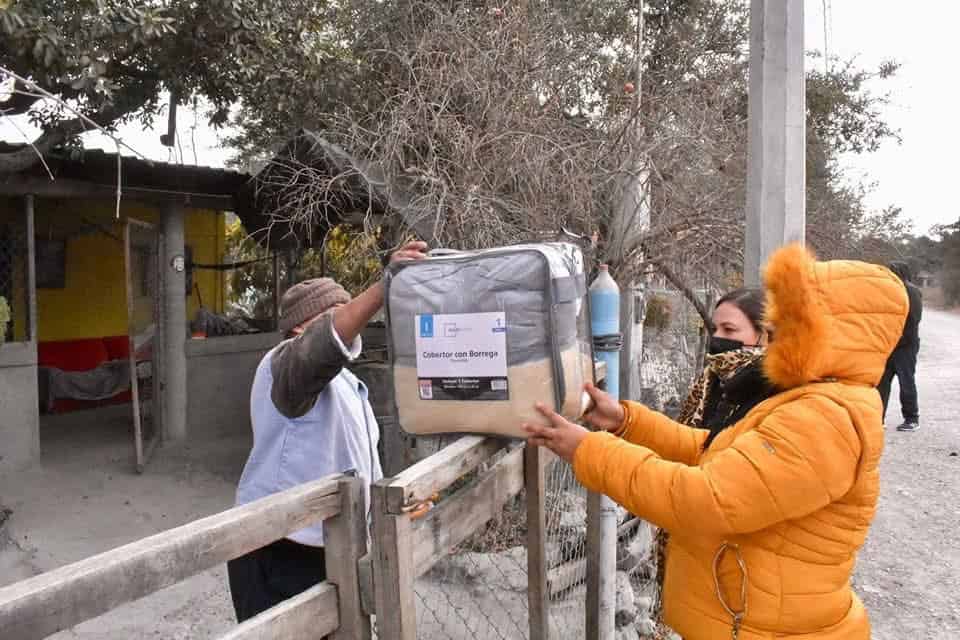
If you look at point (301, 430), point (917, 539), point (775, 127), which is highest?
point (775, 127)

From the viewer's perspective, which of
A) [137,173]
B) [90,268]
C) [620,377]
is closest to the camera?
[620,377]

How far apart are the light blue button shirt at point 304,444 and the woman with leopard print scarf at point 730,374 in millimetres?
929

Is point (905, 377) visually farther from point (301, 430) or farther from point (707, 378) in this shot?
point (301, 430)

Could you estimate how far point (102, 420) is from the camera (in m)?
8.87

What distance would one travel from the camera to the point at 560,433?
1.62 m

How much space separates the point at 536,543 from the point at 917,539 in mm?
4340

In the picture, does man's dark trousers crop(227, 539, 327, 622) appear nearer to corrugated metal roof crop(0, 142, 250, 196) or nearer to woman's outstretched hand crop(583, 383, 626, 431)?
woman's outstretched hand crop(583, 383, 626, 431)

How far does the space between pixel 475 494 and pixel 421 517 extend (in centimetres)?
29

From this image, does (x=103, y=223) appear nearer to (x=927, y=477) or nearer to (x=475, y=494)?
(x=475, y=494)

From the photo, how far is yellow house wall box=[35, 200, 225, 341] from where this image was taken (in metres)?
9.03

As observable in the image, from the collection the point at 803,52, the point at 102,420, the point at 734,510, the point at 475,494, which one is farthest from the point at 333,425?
the point at 102,420

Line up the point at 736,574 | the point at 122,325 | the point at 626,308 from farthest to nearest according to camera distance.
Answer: the point at 122,325, the point at 626,308, the point at 736,574

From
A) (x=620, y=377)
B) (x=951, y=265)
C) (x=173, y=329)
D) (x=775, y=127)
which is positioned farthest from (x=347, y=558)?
(x=951, y=265)

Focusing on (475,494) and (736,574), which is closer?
(736,574)
